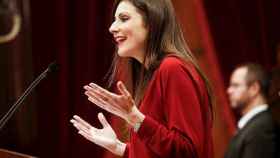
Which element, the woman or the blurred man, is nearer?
the woman

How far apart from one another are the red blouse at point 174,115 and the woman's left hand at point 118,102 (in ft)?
0.10

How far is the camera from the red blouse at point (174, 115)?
1688 millimetres

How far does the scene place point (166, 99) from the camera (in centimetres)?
173

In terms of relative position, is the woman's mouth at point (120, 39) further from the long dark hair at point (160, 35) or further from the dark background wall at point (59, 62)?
the dark background wall at point (59, 62)

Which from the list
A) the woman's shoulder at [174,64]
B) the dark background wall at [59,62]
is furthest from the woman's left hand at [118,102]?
the dark background wall at [59,62]

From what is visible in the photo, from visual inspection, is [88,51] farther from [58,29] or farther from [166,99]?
[166,99]

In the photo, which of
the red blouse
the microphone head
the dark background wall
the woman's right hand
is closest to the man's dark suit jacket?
the dark background wall

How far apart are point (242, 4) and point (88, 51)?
1.11 m

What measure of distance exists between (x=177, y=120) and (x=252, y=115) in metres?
1.93

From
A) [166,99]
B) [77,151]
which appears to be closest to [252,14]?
[77,151]

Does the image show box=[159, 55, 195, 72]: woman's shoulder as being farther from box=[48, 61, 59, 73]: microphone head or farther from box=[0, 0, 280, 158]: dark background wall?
box=[0, 0, 280, 158]: dark background wall

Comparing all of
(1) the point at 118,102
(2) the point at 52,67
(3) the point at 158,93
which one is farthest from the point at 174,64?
(2) the point at 52,67

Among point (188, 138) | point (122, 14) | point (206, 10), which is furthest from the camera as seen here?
point (206, 10)

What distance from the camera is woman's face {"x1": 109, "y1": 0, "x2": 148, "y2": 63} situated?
6.08 ft
